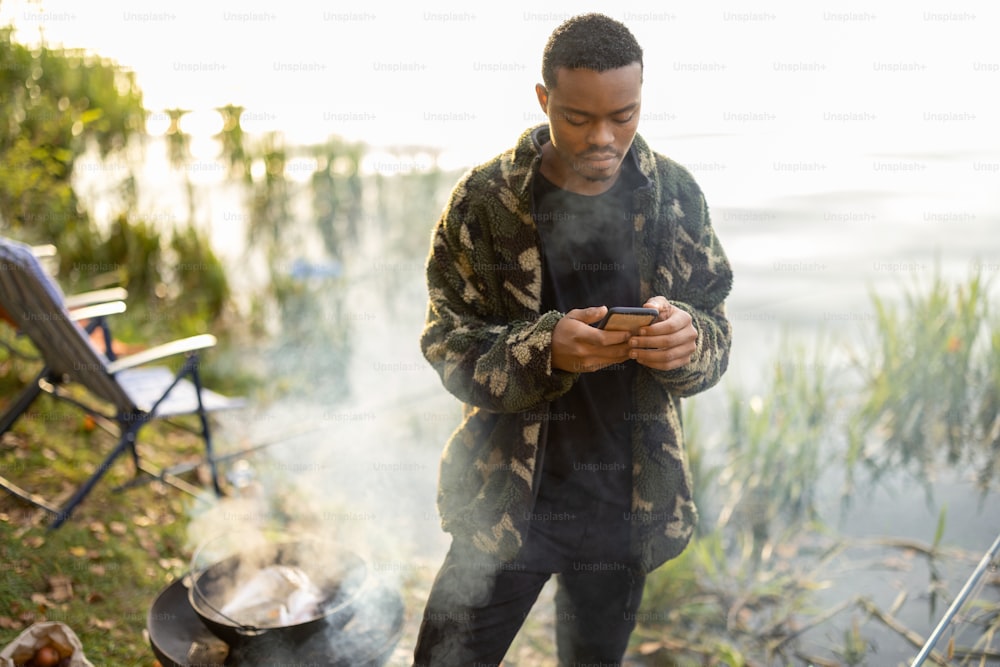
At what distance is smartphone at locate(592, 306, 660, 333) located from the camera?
74.2 inches

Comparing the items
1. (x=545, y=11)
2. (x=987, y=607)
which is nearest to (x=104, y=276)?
(x=545, y=11)

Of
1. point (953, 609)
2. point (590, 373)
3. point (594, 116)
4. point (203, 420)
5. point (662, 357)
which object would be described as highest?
point (594, 116)

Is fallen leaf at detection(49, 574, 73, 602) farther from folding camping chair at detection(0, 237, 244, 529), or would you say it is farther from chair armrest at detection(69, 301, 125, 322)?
chair armrest at detection(69, 301, 125, 322)

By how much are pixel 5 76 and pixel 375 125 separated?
11.1 feet

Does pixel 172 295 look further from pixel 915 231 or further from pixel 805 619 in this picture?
pixel 915 231

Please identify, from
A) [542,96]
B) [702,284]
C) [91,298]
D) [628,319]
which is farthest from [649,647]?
[91,298]

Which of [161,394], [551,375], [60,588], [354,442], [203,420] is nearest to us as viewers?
[551,375]

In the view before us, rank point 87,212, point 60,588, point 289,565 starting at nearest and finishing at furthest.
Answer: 1. point 289,565
2. point 60,588
3. point 87,212

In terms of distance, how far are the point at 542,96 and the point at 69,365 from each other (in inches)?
118

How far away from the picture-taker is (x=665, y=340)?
1.93 m

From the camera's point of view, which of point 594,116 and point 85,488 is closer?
point 594,116

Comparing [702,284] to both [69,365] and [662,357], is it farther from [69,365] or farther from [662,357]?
[69,365]

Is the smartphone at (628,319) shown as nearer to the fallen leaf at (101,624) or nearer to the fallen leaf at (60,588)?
the fallen leaf at (101,624)

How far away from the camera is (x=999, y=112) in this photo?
1249cm
